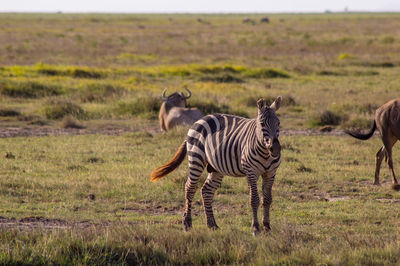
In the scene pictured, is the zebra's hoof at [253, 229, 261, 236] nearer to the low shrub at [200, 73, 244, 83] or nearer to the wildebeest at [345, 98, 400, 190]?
the wildebeest at [345, 98, 400, 190]

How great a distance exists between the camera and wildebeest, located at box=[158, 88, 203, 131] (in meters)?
14.4

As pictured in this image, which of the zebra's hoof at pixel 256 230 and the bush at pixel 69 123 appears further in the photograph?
the bush at pixel 69 123

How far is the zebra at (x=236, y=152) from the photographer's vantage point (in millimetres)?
6137

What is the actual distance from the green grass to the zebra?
442 millimetres

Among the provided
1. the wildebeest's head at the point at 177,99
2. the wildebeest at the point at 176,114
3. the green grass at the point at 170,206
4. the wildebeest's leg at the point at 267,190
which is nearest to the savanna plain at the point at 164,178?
the green grass at the point at 170,206

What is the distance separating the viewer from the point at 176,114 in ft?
47.5

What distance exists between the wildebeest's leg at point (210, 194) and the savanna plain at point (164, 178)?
13 centimetres

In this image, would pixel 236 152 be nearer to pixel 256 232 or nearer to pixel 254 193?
pixel 254 193

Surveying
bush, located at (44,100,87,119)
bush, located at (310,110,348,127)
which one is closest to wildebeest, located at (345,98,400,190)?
bush, located at (310,110,348,127)

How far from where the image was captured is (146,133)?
14.1m

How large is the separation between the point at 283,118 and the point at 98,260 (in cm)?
1219

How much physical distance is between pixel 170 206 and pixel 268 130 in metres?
2.93

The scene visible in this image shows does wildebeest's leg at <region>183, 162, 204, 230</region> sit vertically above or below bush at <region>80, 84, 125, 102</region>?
above

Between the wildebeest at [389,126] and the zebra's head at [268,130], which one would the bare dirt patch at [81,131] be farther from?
the zebra's head at [268,130]
